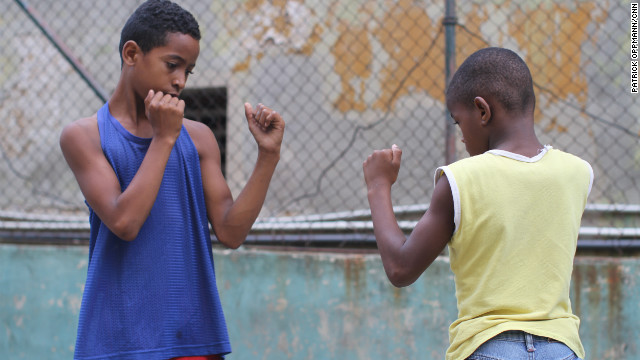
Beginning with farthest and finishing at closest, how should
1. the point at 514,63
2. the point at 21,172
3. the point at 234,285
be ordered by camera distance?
the point at 21,172, the point at 234,285, the point at 514,63

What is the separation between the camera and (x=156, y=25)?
1764 mm

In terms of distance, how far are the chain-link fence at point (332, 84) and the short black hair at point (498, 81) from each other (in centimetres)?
182

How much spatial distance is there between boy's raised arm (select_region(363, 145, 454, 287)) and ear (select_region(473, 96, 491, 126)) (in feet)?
0.60

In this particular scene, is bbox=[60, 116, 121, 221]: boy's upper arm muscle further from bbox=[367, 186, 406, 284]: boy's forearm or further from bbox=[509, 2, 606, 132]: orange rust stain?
bbox=[509, 2, 606, 132]: orange rust stain

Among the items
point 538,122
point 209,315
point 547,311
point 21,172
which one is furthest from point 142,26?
point 21,172

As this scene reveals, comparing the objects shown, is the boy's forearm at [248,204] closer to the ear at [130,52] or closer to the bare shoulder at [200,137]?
the bare shoulder at [200,137]

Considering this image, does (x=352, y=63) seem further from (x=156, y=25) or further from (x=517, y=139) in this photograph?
(x=517, y=139)

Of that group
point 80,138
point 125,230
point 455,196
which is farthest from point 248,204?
point 455,196

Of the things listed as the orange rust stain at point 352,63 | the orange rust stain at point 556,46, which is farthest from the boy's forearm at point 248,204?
the orange rust stain at point 556,46

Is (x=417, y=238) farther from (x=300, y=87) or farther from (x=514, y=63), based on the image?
(x=300, y=87)

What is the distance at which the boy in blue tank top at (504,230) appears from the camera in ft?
4.75

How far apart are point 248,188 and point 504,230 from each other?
723 millimetres

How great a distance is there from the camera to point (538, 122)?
3.72 m

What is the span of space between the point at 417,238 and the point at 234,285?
7.01ft
